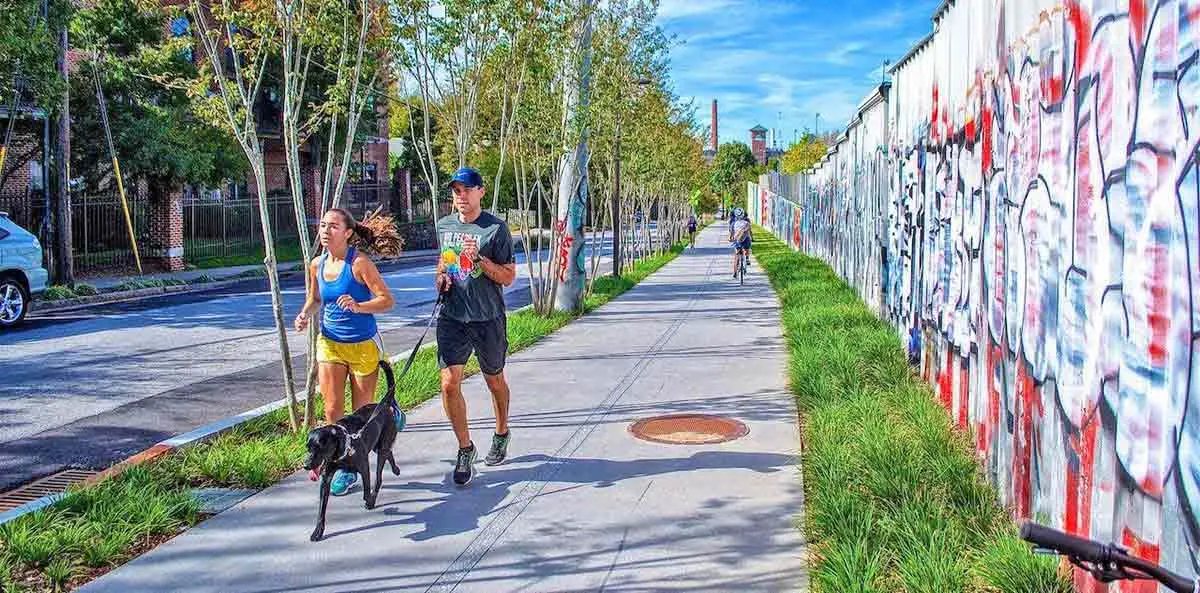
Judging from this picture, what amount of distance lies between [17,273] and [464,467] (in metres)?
10.6

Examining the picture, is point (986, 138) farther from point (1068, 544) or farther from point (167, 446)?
point (167, 446)

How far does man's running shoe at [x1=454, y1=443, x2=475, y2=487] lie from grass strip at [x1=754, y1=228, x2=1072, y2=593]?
6.13ft

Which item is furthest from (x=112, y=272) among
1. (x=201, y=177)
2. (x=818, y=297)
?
(x=818, y=297)

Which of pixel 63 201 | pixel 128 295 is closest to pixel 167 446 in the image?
pixel 128 295

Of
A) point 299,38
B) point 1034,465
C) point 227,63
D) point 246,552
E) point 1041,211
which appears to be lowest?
point 246,552

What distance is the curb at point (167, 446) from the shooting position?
17.7 feet

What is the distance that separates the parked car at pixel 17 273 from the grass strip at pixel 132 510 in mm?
8119

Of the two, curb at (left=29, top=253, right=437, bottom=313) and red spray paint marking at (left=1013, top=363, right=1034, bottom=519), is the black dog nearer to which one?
red spray paint marking at (left=1013, top=363, right=1034, bottom=519)

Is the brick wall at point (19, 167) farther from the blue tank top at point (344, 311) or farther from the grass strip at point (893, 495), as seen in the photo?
the grass strip at point (893, 495)

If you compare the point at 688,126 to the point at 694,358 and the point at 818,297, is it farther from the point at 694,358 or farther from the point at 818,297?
the point at 694,358

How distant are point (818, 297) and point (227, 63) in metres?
22.1

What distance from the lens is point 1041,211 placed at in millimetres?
4340

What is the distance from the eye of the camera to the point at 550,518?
517 centimetres

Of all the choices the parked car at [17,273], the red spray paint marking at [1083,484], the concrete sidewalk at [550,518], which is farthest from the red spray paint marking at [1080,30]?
the parked car at [17,273]
